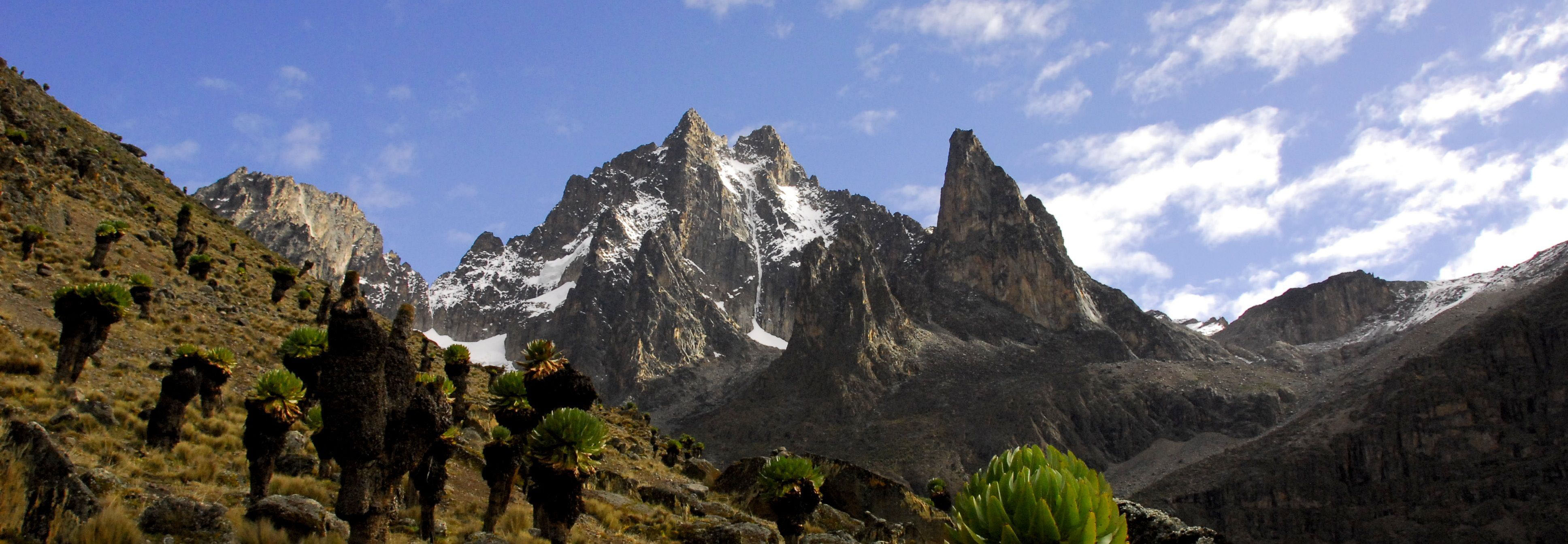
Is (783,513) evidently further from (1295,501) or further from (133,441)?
(1295,501)

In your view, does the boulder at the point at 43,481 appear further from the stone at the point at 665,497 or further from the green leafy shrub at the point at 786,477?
the stone at the point at 665,497

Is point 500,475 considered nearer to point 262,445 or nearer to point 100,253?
point 262,445

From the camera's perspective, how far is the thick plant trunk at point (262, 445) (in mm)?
16438

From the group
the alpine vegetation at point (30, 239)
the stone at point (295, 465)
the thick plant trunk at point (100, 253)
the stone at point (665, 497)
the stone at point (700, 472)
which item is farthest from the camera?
the stone at point (700, 472)

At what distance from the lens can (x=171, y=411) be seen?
18.8 metres

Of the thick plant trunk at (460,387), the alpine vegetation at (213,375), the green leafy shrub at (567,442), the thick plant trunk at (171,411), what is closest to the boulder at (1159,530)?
the green leafy shrub at (567,442)

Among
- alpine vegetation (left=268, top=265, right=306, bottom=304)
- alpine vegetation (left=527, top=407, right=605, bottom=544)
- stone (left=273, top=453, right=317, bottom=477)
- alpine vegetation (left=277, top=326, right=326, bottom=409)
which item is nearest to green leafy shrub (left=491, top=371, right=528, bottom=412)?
alpine vegetation (left=527, top=407, right=605, bottom=544)

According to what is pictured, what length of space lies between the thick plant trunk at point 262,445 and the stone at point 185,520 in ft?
13.2

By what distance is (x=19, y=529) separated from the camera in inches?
363

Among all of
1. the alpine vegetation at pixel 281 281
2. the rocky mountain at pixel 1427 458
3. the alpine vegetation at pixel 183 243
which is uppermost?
the alpine vegetation at pixel 183 243

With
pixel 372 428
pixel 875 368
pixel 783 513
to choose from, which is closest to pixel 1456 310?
pixel 875 368

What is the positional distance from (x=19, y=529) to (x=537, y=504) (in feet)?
32.5

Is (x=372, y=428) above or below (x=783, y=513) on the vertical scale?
above

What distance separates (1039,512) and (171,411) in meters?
20.4
